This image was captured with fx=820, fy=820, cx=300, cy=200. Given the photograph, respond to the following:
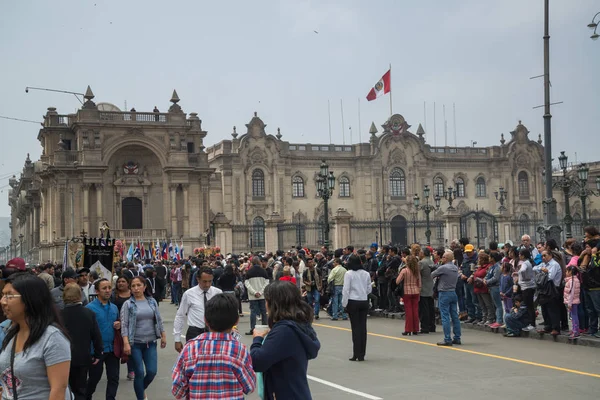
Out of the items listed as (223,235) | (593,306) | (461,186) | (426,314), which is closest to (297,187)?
(461,186)

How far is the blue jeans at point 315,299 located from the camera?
2144 centimetres

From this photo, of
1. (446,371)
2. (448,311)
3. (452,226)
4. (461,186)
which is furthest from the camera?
(461,186)

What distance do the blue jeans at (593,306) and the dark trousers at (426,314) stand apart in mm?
3371

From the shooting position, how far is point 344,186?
68.7 m

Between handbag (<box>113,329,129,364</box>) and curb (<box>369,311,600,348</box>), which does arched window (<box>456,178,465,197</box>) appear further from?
handbag (<box>113,329,129,364</box>)

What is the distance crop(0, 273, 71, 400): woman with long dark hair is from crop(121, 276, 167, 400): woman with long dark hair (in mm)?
4246

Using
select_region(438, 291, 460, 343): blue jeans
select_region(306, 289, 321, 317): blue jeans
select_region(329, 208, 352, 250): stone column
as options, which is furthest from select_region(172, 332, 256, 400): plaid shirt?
select_region(329, 208, 352, 250): stone column

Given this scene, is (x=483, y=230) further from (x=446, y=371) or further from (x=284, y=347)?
(x=284, y=347)

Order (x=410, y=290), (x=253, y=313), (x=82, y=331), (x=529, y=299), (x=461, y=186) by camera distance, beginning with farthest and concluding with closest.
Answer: (x=461, y=186) < (x=253, y=313) < (x=410, y=290) < (x=529, y=299) < (x=82, y=331)

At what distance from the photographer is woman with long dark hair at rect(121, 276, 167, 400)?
9.34 meters

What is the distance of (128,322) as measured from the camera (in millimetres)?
9414

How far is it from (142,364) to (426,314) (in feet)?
28.1

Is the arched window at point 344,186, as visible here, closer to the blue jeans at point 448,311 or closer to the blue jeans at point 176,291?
the blue jeans at point 176,291

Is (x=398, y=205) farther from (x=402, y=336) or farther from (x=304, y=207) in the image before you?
(x=402, y=336)
